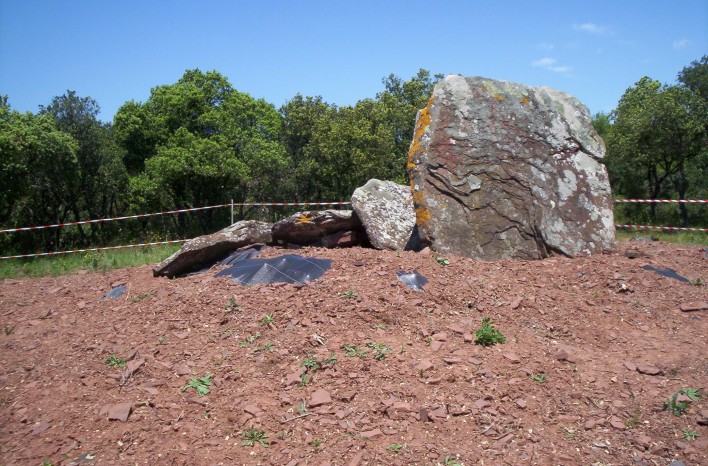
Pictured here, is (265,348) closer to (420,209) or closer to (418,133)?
(420,209)

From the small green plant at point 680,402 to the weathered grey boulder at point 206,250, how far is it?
4.89 meters

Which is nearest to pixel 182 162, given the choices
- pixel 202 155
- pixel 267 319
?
pixel 202 155

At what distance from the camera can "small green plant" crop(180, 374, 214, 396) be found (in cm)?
431

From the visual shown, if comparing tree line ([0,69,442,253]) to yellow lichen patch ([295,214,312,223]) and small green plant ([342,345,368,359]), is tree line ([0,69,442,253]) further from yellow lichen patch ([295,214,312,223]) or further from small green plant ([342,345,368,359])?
small green plant ([342,345,368,359])

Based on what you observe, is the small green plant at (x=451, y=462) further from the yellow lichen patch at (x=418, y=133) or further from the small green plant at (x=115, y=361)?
the yellow lichen patch at (x=418, y=133)

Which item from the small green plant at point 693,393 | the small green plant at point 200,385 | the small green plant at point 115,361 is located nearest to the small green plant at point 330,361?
the small green plant at point 200,385

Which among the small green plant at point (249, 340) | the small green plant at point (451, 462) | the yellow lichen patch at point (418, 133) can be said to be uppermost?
the yellow lichen patch at point (418, 133)

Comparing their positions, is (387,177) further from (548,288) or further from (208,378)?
(208,378)

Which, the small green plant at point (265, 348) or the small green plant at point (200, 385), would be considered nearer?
the small green plant at point (200, 385)

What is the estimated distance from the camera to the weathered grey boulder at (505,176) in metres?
6.89

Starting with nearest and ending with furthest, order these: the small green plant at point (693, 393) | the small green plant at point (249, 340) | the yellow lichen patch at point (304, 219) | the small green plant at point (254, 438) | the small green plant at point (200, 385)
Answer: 1. the small green plant at point (254, 438)
2. the small green plant at point (693, 393)
3. the small green plant at point (200, 385)
4. the small green plant at point (249, 340)
5. the yellow lichen patch at point (304, 219)

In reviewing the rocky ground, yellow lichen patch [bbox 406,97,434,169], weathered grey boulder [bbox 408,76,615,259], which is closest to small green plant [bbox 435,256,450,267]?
the rocky ground

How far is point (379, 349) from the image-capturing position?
15.4ft

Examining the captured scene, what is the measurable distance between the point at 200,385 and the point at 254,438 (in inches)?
30.4
